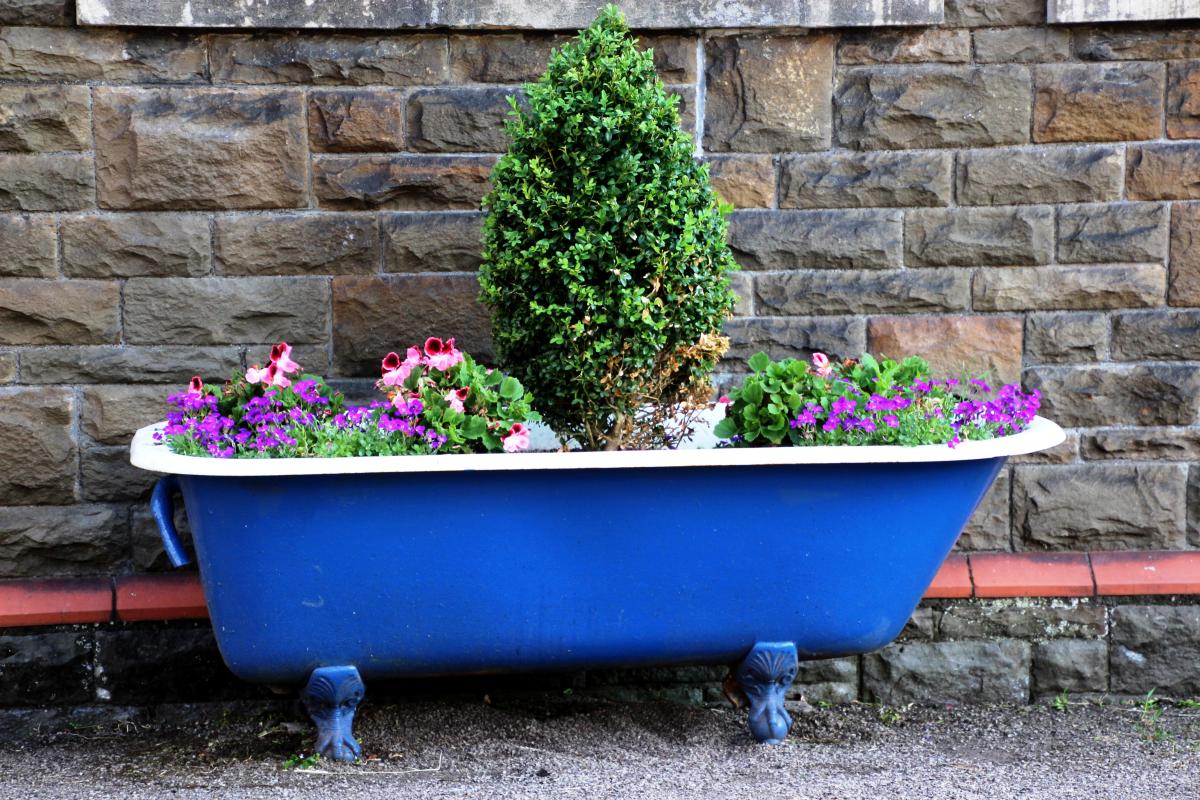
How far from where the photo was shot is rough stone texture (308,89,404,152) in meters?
2.90

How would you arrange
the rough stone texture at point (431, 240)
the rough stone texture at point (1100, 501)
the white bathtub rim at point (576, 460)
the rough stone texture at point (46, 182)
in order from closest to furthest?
the white bathtub rim at point (576, 460), the rough stone texture at point (46, 182), the rough stone texture at point (431, 240), the rough stone texture at point (1100, 501)

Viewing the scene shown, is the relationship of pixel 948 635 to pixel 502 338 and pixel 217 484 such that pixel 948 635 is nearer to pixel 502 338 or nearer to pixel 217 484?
pixel 502 338

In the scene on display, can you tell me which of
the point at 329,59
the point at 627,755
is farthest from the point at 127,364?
the point at 627,755

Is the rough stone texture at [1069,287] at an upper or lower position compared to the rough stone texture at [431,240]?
lower

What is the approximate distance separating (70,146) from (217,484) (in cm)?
103

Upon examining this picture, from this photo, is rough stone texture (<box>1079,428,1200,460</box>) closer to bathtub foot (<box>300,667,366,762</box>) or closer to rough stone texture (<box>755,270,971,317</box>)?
rough stone texture (<box>755,270,971,317</box>)

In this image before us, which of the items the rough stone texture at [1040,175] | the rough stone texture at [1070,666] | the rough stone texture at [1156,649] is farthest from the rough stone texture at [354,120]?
the rough stone texture at [1156,649]

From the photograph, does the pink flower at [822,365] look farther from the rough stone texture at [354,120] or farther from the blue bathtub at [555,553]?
the rough stone texture at [354,120]

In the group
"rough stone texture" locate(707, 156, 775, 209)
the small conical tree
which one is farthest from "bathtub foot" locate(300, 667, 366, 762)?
"rough stone texture" locate(707, 156, 775, 209)

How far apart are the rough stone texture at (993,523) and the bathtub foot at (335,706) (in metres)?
1.51

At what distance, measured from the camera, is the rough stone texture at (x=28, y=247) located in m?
2.85

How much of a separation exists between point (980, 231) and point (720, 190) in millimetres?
630

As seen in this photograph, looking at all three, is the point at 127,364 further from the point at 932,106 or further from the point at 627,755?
the point at 932,106

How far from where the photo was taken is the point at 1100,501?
3047mm
